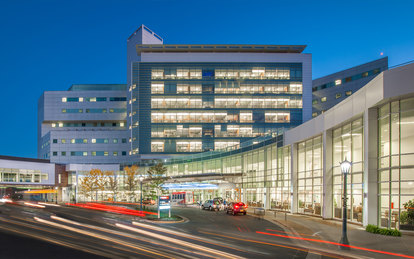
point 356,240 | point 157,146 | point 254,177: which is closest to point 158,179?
point 254,177

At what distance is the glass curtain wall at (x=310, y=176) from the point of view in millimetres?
40500

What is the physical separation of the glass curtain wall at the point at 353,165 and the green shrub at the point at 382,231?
187 inches

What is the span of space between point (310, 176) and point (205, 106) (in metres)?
68.2

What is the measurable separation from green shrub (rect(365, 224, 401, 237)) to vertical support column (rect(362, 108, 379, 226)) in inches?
57.7

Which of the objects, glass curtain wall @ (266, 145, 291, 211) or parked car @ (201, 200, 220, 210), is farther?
parked car @ (201, 200, 220, 210)

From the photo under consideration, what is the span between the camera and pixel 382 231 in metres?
25.5

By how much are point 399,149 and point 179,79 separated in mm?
85539

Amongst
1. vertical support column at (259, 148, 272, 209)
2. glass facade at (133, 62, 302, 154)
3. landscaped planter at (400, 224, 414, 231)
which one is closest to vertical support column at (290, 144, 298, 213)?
vertical support column at (259, 148, 272, 209)

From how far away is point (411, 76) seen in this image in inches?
979

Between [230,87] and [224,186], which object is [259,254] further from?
[230,87]

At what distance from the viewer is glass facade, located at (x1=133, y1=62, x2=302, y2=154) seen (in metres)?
108

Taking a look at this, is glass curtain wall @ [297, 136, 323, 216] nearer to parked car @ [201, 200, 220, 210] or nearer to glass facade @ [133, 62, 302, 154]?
parked car @ [201, 200, 220, 210]

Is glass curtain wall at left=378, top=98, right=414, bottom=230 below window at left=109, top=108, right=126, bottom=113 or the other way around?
below

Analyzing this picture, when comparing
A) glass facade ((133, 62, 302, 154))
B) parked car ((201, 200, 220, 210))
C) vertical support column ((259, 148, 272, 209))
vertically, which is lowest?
parked car ((201, 200, 220, 210))
